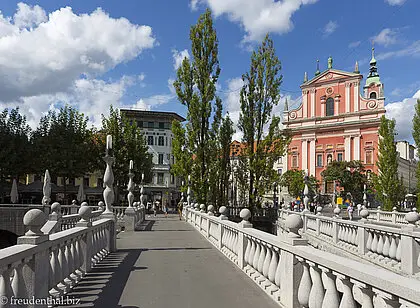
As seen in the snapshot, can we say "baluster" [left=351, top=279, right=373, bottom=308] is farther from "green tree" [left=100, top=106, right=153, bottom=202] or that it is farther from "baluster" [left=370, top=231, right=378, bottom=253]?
"green tree" [left=100, top=106, right=153, bottom=202]

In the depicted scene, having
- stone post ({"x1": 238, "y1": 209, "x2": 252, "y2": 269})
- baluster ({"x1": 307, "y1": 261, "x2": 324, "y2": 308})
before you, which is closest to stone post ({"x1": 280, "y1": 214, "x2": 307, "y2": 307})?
baluster ({"x1": 307, "y1": 261, "x2": 324, "y2": 308})

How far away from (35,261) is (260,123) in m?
25.7

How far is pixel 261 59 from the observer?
2947cm

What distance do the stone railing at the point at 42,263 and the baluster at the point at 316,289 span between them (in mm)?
3067

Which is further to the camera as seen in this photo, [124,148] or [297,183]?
[297,183]

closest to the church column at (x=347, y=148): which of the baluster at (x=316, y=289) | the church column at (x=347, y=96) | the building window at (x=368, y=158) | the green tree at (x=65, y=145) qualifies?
the building window at (x=368, y=158)

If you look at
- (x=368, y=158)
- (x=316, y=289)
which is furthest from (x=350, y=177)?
(x=316, y=289)

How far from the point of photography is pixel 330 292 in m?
3.86

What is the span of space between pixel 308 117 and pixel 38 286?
6435cm

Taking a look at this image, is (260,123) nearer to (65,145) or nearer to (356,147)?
(65,145)

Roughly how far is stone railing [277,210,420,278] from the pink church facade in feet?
145

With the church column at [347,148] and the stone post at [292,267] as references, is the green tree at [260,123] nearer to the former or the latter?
the stone post at [292,267]

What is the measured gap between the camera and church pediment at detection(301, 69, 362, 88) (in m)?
61.7

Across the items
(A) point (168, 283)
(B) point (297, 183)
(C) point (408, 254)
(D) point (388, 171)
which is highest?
(D) point (388, 171)
